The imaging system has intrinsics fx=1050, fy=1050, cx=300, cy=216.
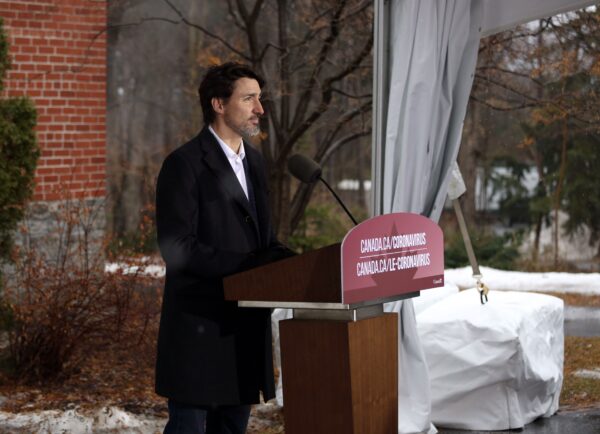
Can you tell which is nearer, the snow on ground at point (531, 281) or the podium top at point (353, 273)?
the podium top at point (353, 273)

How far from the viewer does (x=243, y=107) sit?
3.90m

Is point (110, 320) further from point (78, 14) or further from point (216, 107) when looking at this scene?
point (216, 107)

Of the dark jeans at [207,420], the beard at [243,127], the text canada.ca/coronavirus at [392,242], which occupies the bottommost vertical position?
the dark jeans at [207,420]

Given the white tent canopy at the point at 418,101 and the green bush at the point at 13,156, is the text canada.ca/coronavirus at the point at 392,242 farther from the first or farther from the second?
the green bush at the point at 13,156

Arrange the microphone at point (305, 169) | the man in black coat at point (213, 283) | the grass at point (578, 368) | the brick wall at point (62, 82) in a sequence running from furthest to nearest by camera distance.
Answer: the brick wall at point (62, 82) < the grass at point (578, 368) < the man in black coat at point (213, 283) < the microphone at point (305, 169)

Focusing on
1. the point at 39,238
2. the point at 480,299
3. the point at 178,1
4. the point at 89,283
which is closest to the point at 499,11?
the point at 480,299

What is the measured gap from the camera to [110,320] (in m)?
7.98

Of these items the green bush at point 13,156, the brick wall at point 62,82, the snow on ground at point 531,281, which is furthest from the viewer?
the snow on ground at point 531,281

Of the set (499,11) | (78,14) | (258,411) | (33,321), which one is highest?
Answer: (78,14)

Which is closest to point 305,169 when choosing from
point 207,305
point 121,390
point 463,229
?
point 207,305

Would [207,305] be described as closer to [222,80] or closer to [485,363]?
[222,80]

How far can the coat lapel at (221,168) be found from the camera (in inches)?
154

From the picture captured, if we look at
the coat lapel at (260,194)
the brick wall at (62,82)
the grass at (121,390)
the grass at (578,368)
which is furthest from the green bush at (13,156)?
the grass at (578,368)

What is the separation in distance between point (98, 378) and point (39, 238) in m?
2.31
